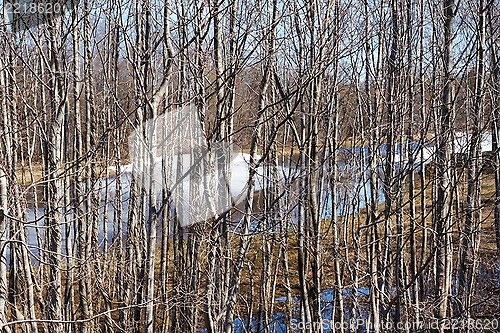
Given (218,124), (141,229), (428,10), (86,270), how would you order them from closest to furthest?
(218,124), (86,270), (428,10), (141,229)

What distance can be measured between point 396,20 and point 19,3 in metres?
3.76

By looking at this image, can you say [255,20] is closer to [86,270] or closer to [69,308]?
[86,270]

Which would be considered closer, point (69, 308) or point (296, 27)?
point (296, 27)

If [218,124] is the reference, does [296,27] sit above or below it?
above

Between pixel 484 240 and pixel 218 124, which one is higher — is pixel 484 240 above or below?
below

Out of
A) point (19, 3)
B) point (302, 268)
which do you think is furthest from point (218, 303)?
point (19, 3)

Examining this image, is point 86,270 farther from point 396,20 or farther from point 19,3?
point 396,20

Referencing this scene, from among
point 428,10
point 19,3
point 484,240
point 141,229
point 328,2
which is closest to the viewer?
point 328,2

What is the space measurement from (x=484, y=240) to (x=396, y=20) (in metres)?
6.53

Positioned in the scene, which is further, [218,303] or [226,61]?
[226,61]

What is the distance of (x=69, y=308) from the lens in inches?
197

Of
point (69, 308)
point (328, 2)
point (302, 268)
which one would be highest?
point (328, 2)

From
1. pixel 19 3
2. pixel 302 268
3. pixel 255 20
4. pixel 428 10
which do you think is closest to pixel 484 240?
pixel 428 10

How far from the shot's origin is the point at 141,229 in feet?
19.0
